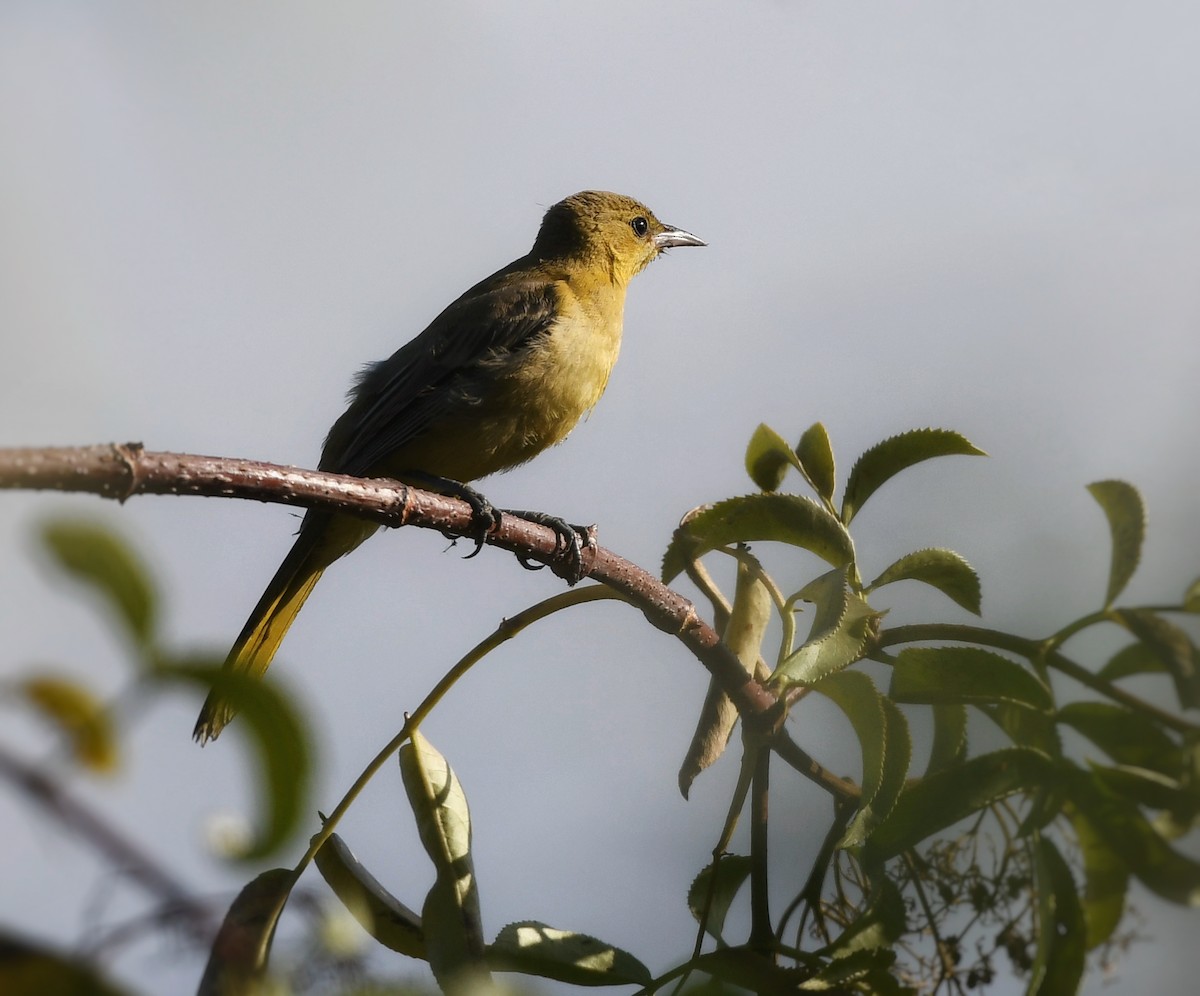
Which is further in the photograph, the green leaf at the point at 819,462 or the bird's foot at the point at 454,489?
the bird's foot at the point at 454,489

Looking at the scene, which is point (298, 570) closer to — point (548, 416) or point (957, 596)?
point (548, 416)

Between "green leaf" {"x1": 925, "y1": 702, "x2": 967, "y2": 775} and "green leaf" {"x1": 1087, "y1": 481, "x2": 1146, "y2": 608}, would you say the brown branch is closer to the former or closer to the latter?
"green leaf" {"x1": 925, "y1": 702, "x2": 967, "y2": 775}

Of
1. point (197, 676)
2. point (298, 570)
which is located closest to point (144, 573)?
point (197, 676)

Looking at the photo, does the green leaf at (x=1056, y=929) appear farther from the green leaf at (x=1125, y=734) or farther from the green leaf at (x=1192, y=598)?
the green leaf at (x=1192, y=598)

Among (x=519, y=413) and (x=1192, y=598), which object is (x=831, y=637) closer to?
(x=1192, y=598)

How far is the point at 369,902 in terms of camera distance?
185 cm

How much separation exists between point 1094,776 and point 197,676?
107 centimetres

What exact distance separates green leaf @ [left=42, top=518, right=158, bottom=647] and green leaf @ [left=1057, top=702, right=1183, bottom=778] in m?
1.09

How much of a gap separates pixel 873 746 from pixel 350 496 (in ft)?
2.65

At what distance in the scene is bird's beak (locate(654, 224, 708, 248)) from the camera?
18.0ft

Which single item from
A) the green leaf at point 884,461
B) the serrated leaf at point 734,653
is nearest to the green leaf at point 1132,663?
the green leaf at point 884,461

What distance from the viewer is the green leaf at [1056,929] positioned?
4.52ft

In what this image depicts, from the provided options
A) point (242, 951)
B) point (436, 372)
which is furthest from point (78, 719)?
point (436, 372)

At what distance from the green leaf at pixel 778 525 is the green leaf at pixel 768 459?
174 mm
